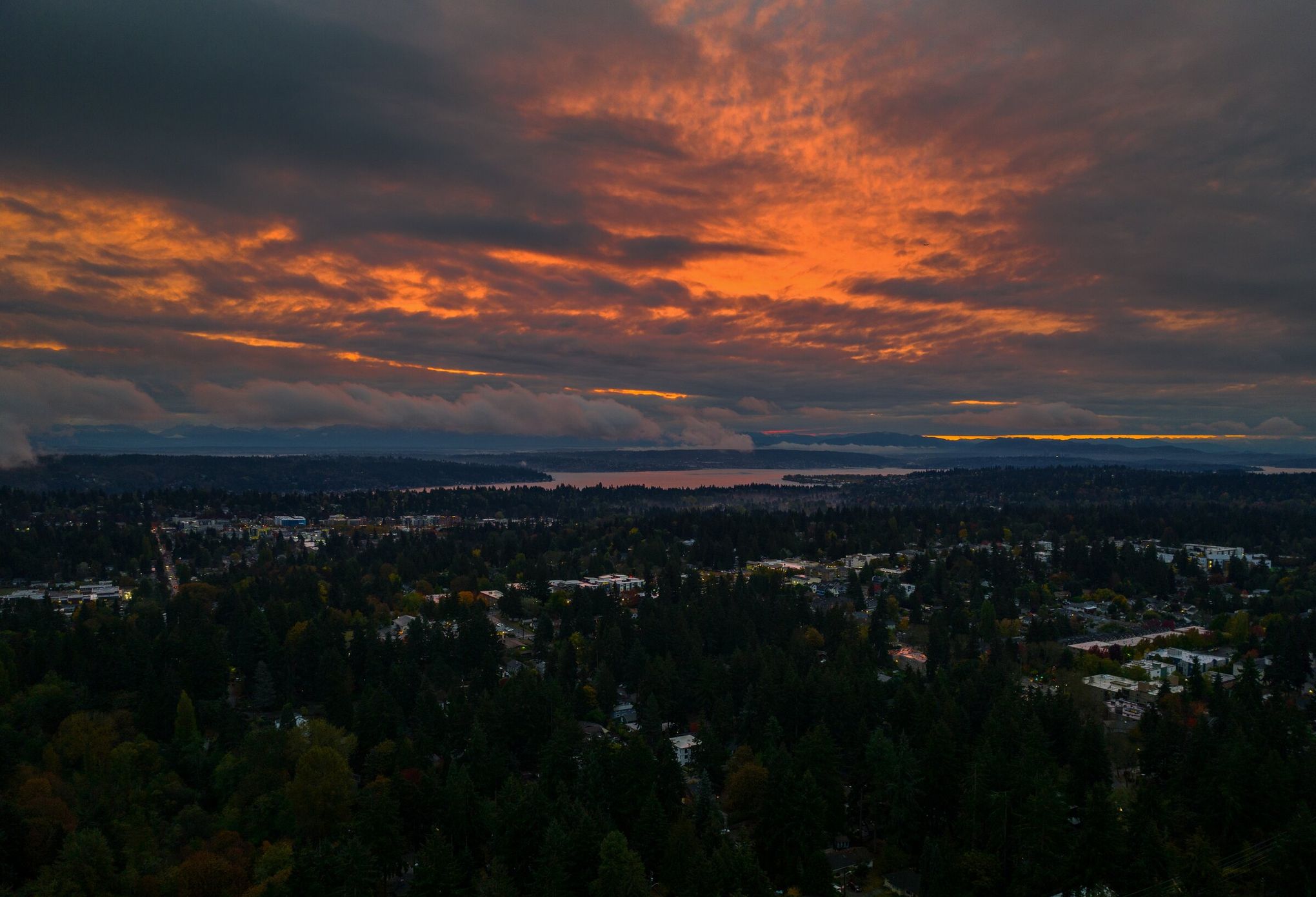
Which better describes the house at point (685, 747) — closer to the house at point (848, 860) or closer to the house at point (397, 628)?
the house at point (848, 860)

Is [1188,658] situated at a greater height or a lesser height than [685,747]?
greater

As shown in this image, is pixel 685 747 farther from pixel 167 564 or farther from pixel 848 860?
pixel 167 564

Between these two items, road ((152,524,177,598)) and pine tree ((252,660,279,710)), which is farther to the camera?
road ((152,524,177,598))

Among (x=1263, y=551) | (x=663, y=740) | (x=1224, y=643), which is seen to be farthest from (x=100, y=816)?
(x=1263, y=551)

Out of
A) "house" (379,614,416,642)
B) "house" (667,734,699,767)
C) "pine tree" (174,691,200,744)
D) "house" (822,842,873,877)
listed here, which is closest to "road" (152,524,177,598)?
"house" (379,614,416,642)

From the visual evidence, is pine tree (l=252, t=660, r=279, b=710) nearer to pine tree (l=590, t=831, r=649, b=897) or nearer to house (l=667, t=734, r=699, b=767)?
house (l=667, t=734, r=699, b=767)

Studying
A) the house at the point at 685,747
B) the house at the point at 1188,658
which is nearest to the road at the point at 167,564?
the house at the point at 685,747

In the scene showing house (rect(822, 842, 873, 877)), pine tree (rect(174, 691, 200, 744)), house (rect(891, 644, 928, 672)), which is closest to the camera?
house (rect(822, 842, 873, 877))

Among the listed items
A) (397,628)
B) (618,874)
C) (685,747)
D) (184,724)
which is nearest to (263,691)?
(184,724)

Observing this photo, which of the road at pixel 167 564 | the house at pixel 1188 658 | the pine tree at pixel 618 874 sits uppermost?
the pine tree at pixel 618 874
